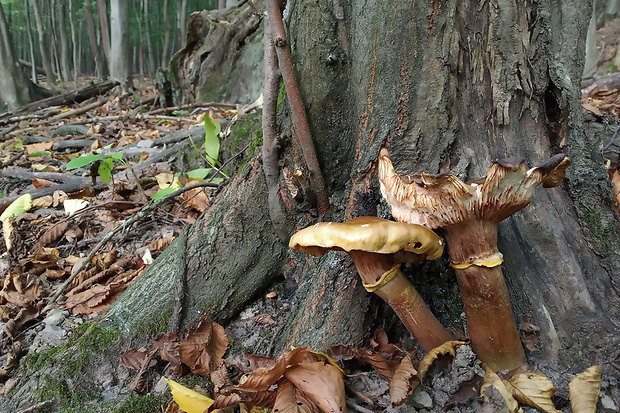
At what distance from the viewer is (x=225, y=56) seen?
7.99 meters

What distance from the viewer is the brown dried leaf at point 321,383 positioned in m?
1.73

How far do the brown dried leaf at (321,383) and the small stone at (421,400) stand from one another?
322mm

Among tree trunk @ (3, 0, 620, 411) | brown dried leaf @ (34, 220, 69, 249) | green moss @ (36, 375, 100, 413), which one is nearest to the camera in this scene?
tree trunk @ (3, 0, 620, 411)

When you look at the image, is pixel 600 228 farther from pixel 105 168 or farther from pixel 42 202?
pixel 42 202

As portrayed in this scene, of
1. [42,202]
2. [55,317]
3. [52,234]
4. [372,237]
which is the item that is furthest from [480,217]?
[42,202]

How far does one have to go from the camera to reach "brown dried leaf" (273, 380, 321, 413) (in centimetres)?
172

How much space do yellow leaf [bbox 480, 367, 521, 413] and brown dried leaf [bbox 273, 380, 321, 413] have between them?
72 cm

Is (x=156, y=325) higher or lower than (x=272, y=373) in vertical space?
lower

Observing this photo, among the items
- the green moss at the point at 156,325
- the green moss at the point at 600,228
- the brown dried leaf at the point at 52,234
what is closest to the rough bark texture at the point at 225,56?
the brown dried leaf at the point at 52,234

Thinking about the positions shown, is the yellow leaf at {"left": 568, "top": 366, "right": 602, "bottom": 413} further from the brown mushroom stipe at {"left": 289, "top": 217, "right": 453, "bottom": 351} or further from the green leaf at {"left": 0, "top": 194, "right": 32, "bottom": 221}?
the green leaf at {"left": 0, "top": 194, "right": 32, "bottom": 221}

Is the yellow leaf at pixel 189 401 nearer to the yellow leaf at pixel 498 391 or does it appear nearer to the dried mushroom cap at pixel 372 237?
the dried mushroom cap at pixel 372 237

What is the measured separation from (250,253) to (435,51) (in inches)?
62.7

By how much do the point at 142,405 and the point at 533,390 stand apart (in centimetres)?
189

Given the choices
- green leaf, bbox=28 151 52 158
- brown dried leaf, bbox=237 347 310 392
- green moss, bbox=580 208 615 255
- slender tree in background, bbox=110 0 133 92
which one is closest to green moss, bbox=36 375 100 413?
brown dried leaf, bbox=237 347 310 392
